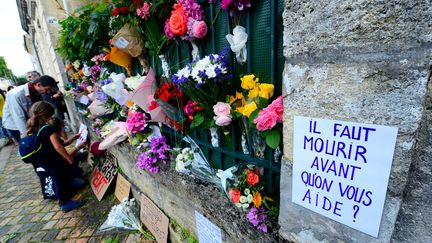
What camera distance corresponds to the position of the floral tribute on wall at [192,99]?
1216 millimetres

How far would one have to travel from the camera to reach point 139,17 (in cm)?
194

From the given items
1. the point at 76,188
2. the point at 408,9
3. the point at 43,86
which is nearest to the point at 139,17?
the point at 408,9

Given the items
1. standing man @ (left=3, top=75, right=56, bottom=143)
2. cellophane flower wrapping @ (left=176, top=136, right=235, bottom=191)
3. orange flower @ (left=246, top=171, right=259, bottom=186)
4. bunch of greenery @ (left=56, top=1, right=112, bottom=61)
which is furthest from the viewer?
standing man @ (left=3, top=75, right=56, bottom=143)

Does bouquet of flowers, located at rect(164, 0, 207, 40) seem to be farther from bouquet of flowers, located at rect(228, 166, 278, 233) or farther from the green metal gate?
bouquet of flowers, located at rect(228, 166, 278, 233)

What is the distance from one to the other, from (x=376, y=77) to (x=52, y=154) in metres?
3.79

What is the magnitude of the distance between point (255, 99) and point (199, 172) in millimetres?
908

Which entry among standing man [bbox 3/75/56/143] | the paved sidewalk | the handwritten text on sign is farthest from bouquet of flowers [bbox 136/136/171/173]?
standing man [bbox 3/75/56/143]

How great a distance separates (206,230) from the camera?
5.80ft

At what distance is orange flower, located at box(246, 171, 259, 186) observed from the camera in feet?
4.57

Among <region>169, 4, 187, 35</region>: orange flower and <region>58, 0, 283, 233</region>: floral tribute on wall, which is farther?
<region>169, 4, 187, 35</region>: orange flower

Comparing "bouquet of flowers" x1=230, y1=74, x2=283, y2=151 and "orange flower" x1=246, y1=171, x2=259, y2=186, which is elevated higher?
"bouquet of flowers" x1=230, y1=74, x2=283, y2=151

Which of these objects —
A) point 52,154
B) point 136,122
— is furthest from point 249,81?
point 52,154

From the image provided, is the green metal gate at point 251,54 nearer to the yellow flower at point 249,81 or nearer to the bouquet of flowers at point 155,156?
the yellow flower at point 249,81

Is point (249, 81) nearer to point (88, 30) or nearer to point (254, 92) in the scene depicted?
point (254, 92)
